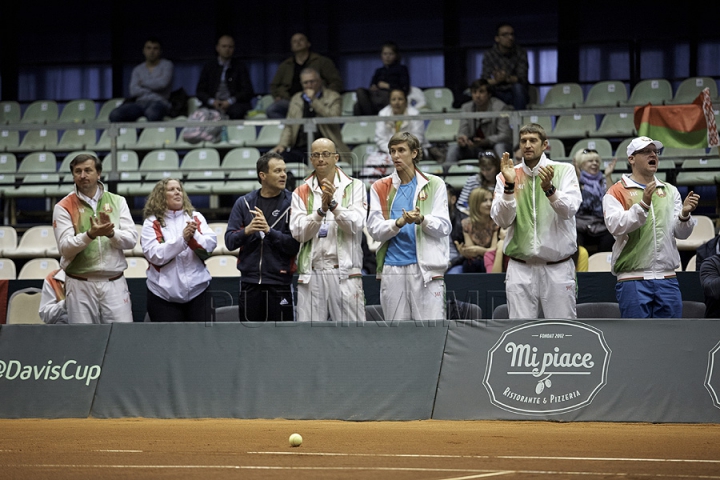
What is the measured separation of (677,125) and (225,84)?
6834 millimetres

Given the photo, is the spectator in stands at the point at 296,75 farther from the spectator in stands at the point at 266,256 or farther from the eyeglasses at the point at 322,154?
the eyeglasses at the point at 322,154

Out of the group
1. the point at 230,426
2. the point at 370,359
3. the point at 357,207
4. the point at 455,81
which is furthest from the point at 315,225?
the point at 455,81

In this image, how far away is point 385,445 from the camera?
6.22 m

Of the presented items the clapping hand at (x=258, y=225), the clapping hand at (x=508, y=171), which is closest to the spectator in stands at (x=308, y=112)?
the clapping hand at (x=258, y=225)

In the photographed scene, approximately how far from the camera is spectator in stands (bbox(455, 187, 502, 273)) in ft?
31.9

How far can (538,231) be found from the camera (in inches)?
296

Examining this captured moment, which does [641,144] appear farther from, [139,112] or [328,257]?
[139,112]

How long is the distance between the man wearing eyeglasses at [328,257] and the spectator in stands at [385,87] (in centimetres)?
537

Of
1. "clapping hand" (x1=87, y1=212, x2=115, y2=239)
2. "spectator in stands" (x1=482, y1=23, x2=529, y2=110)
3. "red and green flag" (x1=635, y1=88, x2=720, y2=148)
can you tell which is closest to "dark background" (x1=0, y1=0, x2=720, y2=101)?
"spectator in stands" (x1=482, y1=23, x2=529, y2=110)

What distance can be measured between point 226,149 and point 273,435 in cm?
834

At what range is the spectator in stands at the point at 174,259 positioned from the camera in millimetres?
8422

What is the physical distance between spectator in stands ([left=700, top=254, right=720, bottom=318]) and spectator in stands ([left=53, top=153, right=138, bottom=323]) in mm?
5066

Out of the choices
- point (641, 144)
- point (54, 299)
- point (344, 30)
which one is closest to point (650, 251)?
point (641, 144)

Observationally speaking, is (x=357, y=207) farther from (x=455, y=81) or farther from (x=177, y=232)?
(x=455, y=81)
